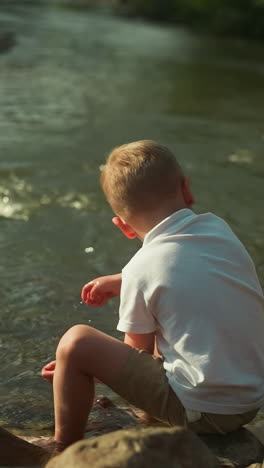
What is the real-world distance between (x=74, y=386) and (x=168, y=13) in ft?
112

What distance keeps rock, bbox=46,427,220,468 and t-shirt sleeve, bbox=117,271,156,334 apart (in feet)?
1.73

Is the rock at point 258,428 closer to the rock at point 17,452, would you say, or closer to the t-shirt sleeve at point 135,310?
the t-shirt sleeve at point 135,310

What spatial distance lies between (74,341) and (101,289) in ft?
1.49

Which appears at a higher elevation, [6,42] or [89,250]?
[89,250]

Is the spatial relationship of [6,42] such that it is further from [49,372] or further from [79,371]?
[79,371]

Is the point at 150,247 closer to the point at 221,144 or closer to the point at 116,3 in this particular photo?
the point at 221,144

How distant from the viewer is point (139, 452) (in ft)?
6.88

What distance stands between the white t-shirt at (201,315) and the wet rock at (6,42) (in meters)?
13.5

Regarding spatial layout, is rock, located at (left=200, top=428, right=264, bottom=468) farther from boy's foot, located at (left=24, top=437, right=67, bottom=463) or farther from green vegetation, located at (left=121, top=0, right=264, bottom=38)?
green vegetation, located at (left=121, top=0, right=264, bottom=38)

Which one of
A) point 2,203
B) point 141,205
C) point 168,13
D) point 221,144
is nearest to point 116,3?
point 168,13

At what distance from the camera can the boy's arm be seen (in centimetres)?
278

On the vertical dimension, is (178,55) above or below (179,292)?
below

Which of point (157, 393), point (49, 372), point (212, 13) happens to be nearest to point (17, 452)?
point (49, 372)

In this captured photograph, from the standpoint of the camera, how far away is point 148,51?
18750 mm
